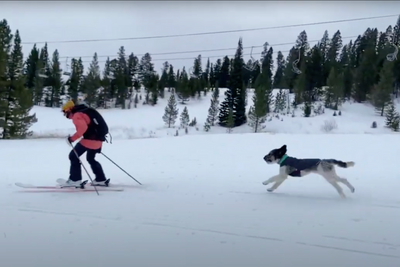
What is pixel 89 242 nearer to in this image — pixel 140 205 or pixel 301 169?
pixel 140 205

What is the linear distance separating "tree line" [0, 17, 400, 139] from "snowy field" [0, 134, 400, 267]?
1911 cm

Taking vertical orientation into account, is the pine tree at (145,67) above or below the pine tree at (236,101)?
above

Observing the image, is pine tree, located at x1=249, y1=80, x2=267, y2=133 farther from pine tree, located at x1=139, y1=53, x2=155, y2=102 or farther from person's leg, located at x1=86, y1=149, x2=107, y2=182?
pine tree, located at x1=139, y1=53, x2=155, y2=102

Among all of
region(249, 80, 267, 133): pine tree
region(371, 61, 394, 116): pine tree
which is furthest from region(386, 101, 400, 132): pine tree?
region(249, 80, 267, 133): pine tree

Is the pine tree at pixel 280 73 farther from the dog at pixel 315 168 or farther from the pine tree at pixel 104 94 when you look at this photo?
the dog at pixel 315 168

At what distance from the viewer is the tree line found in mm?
25267

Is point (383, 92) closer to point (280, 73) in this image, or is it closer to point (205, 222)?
point (280, 73)

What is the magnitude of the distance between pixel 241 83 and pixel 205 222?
36949 millimetres

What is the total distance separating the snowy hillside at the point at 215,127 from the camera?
107ft

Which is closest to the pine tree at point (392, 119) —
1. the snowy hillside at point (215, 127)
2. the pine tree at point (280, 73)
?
the snowy hillside at point (215, 127)

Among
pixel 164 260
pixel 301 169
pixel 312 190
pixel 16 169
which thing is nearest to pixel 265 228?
pixel 164 260

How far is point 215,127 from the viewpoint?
4112 cm

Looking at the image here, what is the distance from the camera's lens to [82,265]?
3.26 meters

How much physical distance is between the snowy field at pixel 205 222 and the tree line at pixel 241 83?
1911cm
